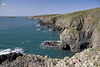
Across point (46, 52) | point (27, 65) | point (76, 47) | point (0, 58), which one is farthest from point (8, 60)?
point (76, 47)

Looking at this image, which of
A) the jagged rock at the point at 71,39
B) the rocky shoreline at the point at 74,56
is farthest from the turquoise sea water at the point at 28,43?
the rocky shoreline at the point at 74,56

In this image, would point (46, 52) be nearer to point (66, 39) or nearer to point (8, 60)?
point (66, 39)

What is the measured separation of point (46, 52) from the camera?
37062 millimetres

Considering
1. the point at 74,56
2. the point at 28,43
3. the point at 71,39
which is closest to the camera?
the point at 74,56

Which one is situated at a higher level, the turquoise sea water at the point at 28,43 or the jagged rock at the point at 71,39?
the jagged rock at the point at 71,39

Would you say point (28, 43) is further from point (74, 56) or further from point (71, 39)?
point (74, 56)

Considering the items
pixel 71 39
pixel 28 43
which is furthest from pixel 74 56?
pixel 28 43

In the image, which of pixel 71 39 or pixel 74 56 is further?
pixel 71 39

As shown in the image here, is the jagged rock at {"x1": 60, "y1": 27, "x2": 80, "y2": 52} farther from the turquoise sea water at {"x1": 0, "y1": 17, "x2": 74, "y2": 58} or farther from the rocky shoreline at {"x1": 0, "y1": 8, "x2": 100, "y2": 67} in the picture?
the turquoise sea water at {"x1": 0, "y1": 17, "x2": 74, "y2": 58}

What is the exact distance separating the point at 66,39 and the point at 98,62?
2748 centimetres

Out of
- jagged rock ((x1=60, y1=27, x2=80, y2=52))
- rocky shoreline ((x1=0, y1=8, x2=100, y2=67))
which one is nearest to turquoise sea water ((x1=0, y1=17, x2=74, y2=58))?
jagged rock ((x1=60, y1=27, x2=80, y2=52))

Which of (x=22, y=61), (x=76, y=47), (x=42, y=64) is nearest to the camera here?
(x=42, y=64)

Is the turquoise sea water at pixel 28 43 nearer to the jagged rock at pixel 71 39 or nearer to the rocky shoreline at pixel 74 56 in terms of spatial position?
the jagged rock at pixel 71 39

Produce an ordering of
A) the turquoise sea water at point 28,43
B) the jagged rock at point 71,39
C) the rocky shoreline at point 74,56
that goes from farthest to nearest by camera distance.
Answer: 1. the jagged rock at point 71,39
2. the turquoise sea water at point 28,43
3. the rocky shoreline at point 74,56
